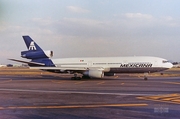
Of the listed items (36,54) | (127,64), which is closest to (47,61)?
(36,54)

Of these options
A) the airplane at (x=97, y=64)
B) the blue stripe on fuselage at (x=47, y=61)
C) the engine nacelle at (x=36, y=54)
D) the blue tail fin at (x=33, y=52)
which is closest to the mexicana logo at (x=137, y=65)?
the airplane at (x=97, y=64)

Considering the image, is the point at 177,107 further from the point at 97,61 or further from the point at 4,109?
the point at 97,61

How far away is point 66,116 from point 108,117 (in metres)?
1.57

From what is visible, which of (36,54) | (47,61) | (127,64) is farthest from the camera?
(36,54)

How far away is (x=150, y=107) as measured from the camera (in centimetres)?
1180

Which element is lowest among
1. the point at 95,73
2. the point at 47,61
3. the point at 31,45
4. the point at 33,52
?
the point at 95,73

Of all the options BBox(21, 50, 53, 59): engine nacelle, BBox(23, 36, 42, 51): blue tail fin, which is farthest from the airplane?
BBox(23, 36, 42, 51): blue tail fin

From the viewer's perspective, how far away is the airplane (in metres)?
37.0

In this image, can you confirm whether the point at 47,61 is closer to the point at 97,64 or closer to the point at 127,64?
the point at 97,64

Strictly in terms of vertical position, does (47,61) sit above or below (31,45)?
below

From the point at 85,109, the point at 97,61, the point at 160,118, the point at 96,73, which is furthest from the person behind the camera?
the point at 97,61

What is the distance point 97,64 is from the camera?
3953 cm

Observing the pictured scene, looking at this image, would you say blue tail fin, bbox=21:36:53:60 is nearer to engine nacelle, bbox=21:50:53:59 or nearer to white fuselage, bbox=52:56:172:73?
engine nacelle, bbox=21:50:53:59

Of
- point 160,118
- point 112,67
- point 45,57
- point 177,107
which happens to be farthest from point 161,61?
point 160,118
